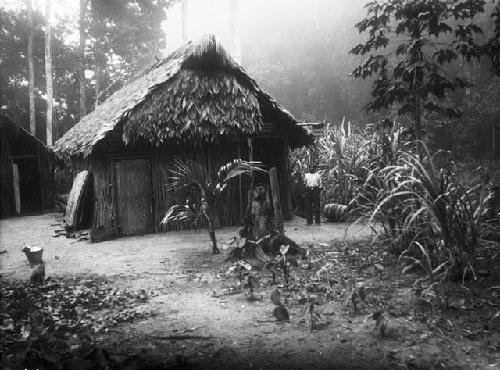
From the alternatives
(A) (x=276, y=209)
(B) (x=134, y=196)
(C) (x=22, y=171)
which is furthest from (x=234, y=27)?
(C) (x=22, y=171)

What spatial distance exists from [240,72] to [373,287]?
664cm

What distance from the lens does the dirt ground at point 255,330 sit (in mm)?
3148

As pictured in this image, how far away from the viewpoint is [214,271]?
230 inches

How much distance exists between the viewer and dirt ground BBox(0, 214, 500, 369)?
124 inches

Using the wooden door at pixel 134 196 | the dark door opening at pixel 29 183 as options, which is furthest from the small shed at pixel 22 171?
the wooden door at pixel 134 196

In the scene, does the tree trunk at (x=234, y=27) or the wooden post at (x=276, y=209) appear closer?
the wooden post at (x=276, y=209)

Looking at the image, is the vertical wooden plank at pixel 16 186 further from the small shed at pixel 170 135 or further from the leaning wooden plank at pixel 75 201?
the small shed at pixel 170 135

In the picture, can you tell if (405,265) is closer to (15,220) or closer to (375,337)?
(375,337)

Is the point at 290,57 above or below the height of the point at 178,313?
above

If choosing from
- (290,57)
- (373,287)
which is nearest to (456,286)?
(373,287)

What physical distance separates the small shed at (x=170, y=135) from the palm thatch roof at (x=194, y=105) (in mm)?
21

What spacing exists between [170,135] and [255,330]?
5.88 meters

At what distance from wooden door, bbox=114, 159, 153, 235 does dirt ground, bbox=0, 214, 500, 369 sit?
2.67m

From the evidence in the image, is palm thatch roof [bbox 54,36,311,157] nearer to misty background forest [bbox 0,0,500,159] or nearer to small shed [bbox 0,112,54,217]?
small shed [bbox 0,112,54,217]
